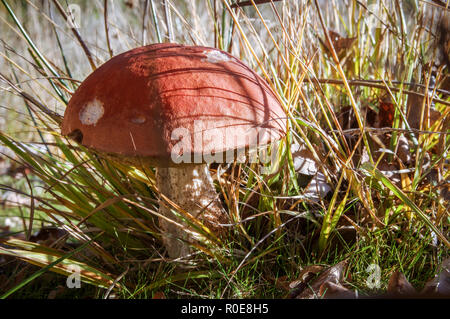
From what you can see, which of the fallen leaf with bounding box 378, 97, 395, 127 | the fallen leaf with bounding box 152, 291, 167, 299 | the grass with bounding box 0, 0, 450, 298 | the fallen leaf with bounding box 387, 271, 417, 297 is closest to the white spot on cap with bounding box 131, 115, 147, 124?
the grass with bounding box 0, 0, 450, 298

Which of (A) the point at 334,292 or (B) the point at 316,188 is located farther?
(B) the point at 316,188

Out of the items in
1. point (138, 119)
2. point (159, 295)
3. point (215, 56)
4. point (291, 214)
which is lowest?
point (159, 295)

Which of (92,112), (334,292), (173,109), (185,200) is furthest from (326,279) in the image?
(92,112)

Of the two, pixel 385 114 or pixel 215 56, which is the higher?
pixel 215 56

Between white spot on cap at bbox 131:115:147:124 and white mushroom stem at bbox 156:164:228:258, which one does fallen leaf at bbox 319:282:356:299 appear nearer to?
white mushroom stem at bbox 156:164:228:258

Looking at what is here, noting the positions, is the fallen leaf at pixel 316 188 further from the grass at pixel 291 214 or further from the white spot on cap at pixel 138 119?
the white spot on cap at pixel 138 119

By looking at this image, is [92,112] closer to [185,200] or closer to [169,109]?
[169,109]
